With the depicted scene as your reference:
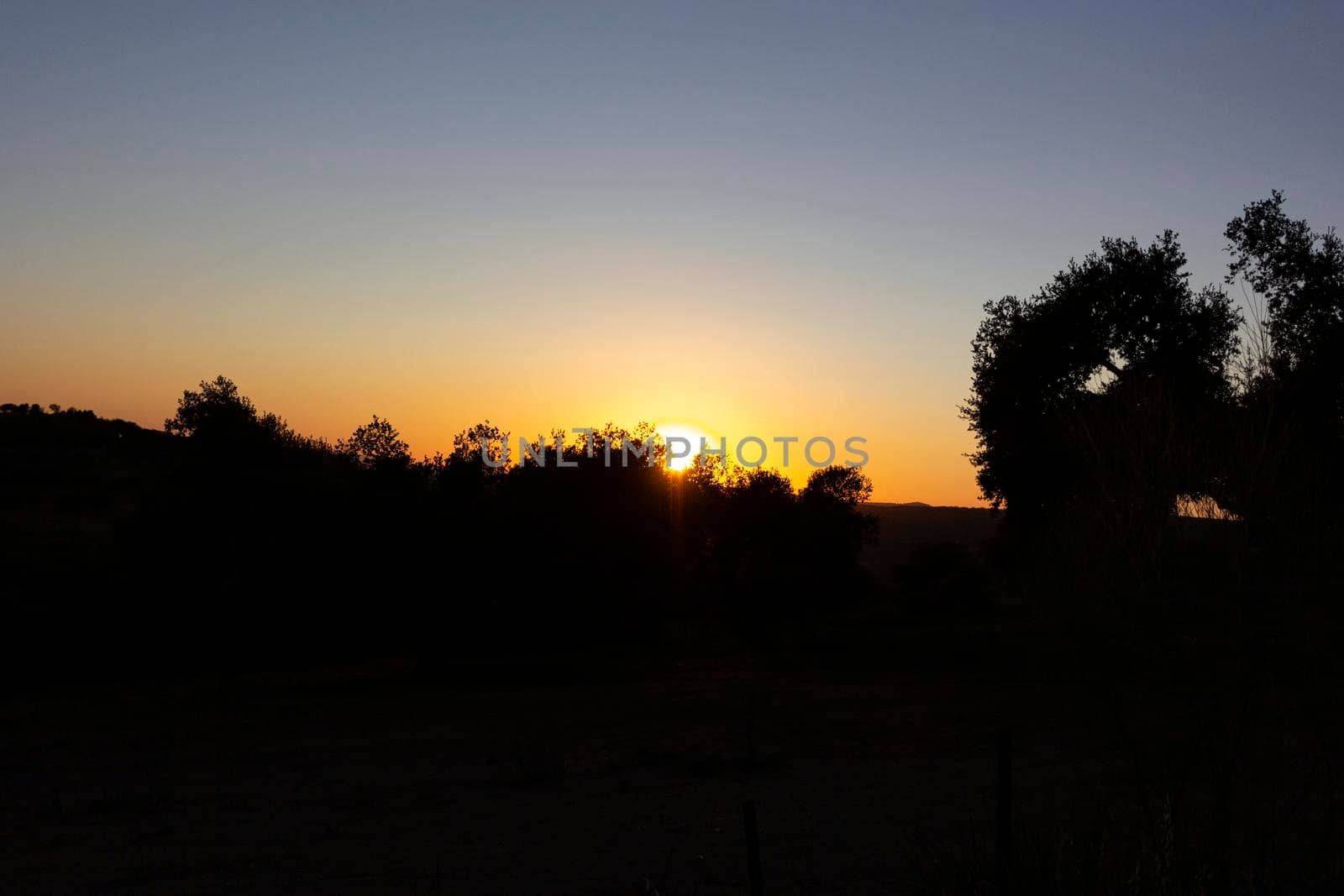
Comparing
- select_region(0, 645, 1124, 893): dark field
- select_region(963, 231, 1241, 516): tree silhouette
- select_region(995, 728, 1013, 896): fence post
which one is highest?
select_region(963, 231, 1241, 516): tree silhouette

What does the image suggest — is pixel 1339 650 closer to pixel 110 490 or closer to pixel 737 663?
pixel 737 663

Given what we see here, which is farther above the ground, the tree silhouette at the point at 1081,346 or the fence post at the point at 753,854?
the tree silhouette at the point at 1081,346

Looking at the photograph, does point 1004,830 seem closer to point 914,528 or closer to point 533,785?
point 533,785

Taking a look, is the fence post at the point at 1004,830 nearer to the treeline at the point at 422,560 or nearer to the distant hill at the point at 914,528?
the treeline at the point at 422,560

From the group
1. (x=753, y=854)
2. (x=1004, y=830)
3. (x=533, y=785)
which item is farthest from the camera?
(x=533, y=785)

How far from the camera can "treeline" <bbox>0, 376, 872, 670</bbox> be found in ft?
105

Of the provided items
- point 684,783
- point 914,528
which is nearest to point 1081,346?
point 684,783

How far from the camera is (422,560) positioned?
104 ft

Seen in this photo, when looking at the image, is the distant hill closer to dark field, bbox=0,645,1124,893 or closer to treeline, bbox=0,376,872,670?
treeline, bbox=0,376,872,670

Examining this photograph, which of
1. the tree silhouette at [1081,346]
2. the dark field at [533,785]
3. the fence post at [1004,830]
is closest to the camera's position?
the fence post at [1004,830]

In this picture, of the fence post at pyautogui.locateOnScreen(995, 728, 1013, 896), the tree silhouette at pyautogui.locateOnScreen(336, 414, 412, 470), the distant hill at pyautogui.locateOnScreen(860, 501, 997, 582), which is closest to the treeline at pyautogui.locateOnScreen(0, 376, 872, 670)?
the tree silhouette at pyautogui.locateOnScreen(336, 414, 412, 470)

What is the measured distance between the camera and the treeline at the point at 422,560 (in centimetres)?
3200

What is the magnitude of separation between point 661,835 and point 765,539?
91.3 feet

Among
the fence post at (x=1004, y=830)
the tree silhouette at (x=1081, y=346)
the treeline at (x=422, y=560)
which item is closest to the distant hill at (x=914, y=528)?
the treeline at (x=422, y=560)
